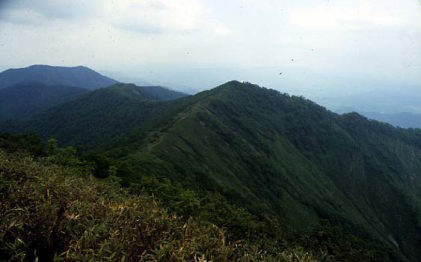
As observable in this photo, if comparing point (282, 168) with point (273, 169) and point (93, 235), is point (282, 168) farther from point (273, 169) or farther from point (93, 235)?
point (93, 235)

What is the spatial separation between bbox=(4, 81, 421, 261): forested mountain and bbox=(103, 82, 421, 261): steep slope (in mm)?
430

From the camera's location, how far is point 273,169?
133 m

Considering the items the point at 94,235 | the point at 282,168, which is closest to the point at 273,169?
the point at 282,168

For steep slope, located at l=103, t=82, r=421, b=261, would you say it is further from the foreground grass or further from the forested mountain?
the foreground grass

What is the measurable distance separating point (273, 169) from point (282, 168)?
35.5 ft

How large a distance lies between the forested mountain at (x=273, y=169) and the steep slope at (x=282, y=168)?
0.43 metres

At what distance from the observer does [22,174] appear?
44.3 feet

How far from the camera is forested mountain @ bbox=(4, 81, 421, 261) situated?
271 ft

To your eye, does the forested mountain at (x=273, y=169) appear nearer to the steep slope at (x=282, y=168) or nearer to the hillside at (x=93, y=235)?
the steep slope at (x=282, y=168)

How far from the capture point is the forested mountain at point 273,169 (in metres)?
82.8

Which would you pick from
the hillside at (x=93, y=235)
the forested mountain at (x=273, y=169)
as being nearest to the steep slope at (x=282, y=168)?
the forested mountain at (x=273, y=169)

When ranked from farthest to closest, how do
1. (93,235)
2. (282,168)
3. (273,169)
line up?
1. (282,168)
2. (273,169)
3. (93,235)

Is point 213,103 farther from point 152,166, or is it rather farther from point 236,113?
point 152,166

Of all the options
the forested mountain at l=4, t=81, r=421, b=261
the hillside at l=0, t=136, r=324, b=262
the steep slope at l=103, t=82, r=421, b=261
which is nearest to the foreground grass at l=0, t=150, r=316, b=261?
the hillside at l=0, t=136, r=324, b=262
